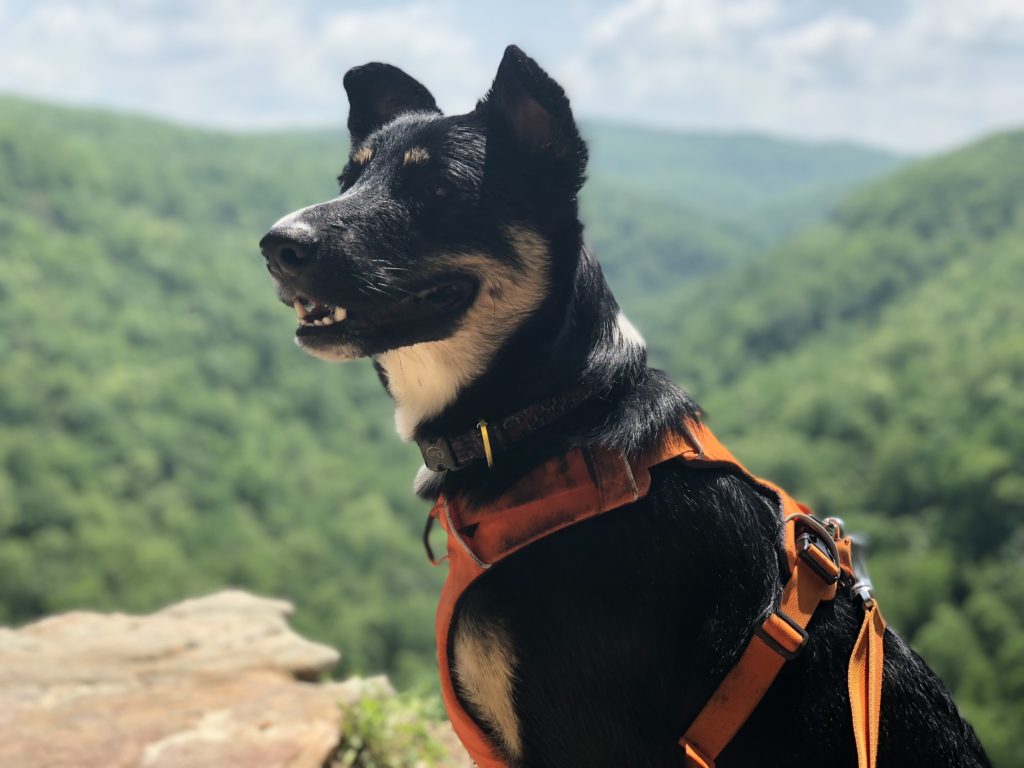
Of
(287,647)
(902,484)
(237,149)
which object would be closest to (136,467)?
(902,484)

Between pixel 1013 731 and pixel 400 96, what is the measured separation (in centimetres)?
3420

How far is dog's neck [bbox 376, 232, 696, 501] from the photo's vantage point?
2.59 m

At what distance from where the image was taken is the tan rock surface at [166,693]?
162 inches

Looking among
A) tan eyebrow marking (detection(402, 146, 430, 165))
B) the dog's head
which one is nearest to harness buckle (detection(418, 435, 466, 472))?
the dog's head

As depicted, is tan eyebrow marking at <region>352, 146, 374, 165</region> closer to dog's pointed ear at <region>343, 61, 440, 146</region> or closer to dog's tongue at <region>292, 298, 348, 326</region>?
dog's pointed ear at <region>343, 61, 440, 146</region>

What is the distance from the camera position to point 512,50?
266 cm

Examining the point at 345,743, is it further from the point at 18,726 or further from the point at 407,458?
the point at 407,458

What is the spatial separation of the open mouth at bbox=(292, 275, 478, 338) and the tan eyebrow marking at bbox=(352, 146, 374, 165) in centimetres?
60

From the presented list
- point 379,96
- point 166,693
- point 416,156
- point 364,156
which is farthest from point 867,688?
point 166,693

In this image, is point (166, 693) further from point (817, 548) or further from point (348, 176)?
point (817, 548)

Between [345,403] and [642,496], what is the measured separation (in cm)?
9605

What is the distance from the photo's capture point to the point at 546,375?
2.64 metres

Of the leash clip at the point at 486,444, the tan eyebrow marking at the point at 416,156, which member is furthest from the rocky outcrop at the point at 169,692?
the tan eyebrow marking at the point at 416,156

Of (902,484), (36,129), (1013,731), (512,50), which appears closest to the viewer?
(512,50)
